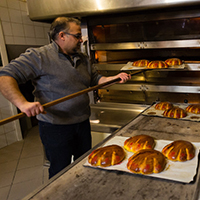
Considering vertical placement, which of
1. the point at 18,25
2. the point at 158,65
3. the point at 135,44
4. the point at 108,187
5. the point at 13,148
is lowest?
the point at 13,148

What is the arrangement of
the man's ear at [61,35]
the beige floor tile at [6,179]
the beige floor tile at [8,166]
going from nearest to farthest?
the man's ear at [61,35]
the beige floor tile at [6,179]
the beige floor tile at [8,166]

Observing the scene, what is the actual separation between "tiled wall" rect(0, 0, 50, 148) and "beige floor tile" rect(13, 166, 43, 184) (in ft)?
3.90

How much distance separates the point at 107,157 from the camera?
1.16 meters

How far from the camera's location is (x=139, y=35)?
239cm

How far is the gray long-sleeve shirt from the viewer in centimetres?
157

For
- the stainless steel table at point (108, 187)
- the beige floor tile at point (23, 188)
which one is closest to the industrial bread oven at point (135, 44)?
the stainless steel table at point (108, 187)

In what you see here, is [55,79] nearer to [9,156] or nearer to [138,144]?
[138,144]

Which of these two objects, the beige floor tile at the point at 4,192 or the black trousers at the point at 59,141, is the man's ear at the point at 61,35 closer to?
the black trousers at the point at 59,141

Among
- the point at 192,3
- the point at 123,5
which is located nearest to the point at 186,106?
the point at 192,3

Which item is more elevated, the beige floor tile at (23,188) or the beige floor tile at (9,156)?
the beige floor tile at (23,188)

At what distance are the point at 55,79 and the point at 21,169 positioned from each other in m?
2.18

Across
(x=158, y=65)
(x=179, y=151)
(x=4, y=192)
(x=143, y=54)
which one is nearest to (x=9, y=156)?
(x=4, y=192)

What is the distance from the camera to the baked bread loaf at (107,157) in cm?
114

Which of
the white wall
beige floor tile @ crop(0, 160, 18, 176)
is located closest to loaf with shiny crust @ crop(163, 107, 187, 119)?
beige floor tile @ crop(0, 160, 18, 176)
